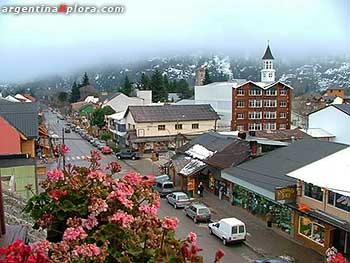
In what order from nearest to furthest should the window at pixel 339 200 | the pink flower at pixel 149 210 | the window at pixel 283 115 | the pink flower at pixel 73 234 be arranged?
the pink flower at pixel 73 234 < the pink flower at pixel 149 210 < the window at pixel 339 200 < the window at pixel 283 115

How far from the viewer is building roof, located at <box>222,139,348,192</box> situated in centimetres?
2292

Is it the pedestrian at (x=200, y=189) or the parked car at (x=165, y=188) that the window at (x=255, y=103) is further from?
the parked car at (x=165, y=188)

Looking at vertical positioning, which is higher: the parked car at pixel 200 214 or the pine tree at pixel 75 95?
the parked car at pixel 200 214

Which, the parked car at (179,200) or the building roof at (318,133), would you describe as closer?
the parked car at (179,200)

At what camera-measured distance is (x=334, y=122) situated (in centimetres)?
4541

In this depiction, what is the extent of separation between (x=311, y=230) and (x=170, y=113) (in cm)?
3529

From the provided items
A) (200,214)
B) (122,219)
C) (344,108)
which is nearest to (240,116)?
(344,108)

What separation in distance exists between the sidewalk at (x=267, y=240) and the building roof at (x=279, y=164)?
2211mm

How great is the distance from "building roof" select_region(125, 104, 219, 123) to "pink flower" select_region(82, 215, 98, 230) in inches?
1795

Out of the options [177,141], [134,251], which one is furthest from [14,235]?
[177,141]

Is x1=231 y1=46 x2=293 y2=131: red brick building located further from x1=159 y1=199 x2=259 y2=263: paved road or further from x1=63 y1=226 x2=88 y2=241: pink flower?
x1=63 y1=226 x2=88 y2=241: pink flower

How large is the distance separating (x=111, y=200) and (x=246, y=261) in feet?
46.7

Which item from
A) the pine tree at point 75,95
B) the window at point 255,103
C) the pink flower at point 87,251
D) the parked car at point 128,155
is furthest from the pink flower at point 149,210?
the pine tree at point 75,95

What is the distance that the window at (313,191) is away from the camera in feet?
63.7
